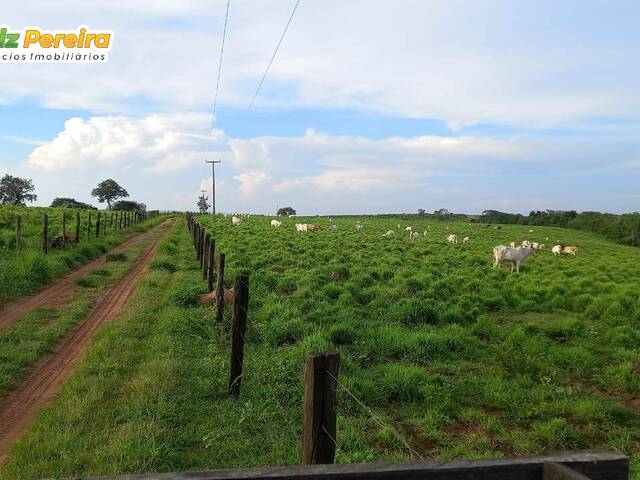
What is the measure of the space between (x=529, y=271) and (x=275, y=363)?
1455 centimetres

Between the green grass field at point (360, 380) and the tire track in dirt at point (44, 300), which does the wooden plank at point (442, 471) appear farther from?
the tire track in dirt at point (44, 300)

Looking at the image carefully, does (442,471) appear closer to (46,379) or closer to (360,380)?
(360,380)

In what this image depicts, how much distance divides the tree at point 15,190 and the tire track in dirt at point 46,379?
99.7m

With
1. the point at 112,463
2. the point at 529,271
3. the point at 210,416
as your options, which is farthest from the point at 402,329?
the point at 529,271

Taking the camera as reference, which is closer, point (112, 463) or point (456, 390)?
point (112, 463)

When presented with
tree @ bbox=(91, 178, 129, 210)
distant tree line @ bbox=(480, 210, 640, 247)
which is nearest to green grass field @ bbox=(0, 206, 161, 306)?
distant tree line @ bbox=(480, 210, 640, 247)

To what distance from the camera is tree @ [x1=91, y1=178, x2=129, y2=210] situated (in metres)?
115

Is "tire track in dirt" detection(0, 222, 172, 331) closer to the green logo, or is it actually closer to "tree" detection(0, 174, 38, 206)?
the green logo

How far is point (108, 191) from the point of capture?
A: 115m

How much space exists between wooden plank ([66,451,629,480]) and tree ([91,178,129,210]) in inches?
4828

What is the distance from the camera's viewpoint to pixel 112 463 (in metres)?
4.65

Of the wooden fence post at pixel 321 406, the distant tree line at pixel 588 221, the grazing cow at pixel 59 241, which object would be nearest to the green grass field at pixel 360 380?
the wooden fence post at pixel 321 406

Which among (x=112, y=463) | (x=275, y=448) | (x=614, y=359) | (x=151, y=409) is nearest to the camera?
(x=112, y=463)

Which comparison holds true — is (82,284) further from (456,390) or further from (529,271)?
(529,271)
